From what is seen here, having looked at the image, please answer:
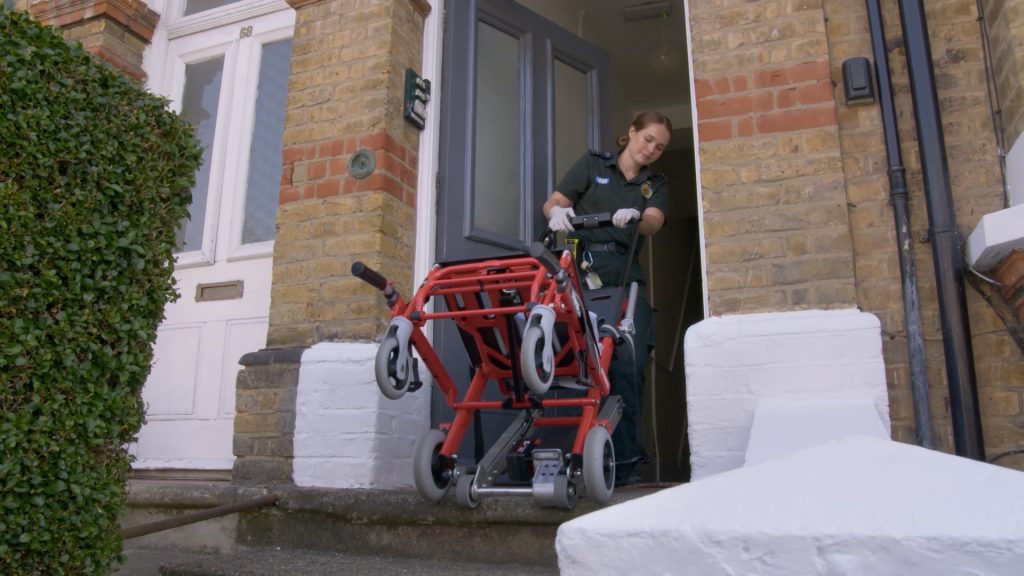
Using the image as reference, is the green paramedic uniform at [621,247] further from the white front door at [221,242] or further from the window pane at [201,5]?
the window pane at [201,5]

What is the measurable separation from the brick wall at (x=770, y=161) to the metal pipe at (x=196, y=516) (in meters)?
2.10

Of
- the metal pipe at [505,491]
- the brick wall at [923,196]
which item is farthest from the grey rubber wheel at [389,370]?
the brick wall at [923,196]

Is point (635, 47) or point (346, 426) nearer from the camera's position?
point (346, 426)

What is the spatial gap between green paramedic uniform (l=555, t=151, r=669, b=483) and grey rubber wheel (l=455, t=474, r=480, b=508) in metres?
0.86

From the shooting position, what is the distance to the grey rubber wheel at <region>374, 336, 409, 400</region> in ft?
8.79

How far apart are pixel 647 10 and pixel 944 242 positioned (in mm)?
3592

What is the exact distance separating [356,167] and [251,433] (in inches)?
54.6

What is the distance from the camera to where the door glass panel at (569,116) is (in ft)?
16.7

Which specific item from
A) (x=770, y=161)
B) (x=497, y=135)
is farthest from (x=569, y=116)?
(x=770, y=161)

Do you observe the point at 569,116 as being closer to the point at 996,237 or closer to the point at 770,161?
the point at 770,161

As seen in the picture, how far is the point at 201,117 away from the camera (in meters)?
5.18

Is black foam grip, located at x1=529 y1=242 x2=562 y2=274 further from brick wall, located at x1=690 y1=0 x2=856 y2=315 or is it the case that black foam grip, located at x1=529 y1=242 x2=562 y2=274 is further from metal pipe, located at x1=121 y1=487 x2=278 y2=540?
metal pipe, located at x1=121 y1=487 x2=278 y2=540

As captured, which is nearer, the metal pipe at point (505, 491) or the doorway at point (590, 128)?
the metal pipe at point (505, 491)

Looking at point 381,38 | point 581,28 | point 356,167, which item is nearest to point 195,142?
point 356,167
